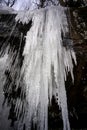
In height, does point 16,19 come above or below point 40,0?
above

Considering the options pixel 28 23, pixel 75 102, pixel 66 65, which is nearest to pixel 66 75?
pixel 66 65

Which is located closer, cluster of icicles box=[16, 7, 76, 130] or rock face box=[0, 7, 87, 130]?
cluster of icicles box=[16, 7, 76, 130]

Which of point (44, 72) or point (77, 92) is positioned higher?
point (44, 72)

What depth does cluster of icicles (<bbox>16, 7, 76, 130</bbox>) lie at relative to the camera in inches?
124

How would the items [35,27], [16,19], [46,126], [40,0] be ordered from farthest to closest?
[40,0], [16,19], [35,27], [46,126]

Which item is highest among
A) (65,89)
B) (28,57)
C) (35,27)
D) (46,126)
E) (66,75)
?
(35,27)

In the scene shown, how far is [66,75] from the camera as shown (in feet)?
10.7

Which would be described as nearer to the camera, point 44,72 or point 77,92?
point 44,72

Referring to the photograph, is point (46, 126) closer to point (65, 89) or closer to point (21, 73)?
point (65, 89)

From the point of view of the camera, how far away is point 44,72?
3.24 meters

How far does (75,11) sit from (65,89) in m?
1.76

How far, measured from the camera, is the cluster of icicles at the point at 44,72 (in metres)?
3.15

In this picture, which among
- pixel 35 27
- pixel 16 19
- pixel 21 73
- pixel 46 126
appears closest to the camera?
pixel 46 126

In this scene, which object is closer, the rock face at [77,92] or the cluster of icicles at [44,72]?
the cluster of icicles at [44,72]
